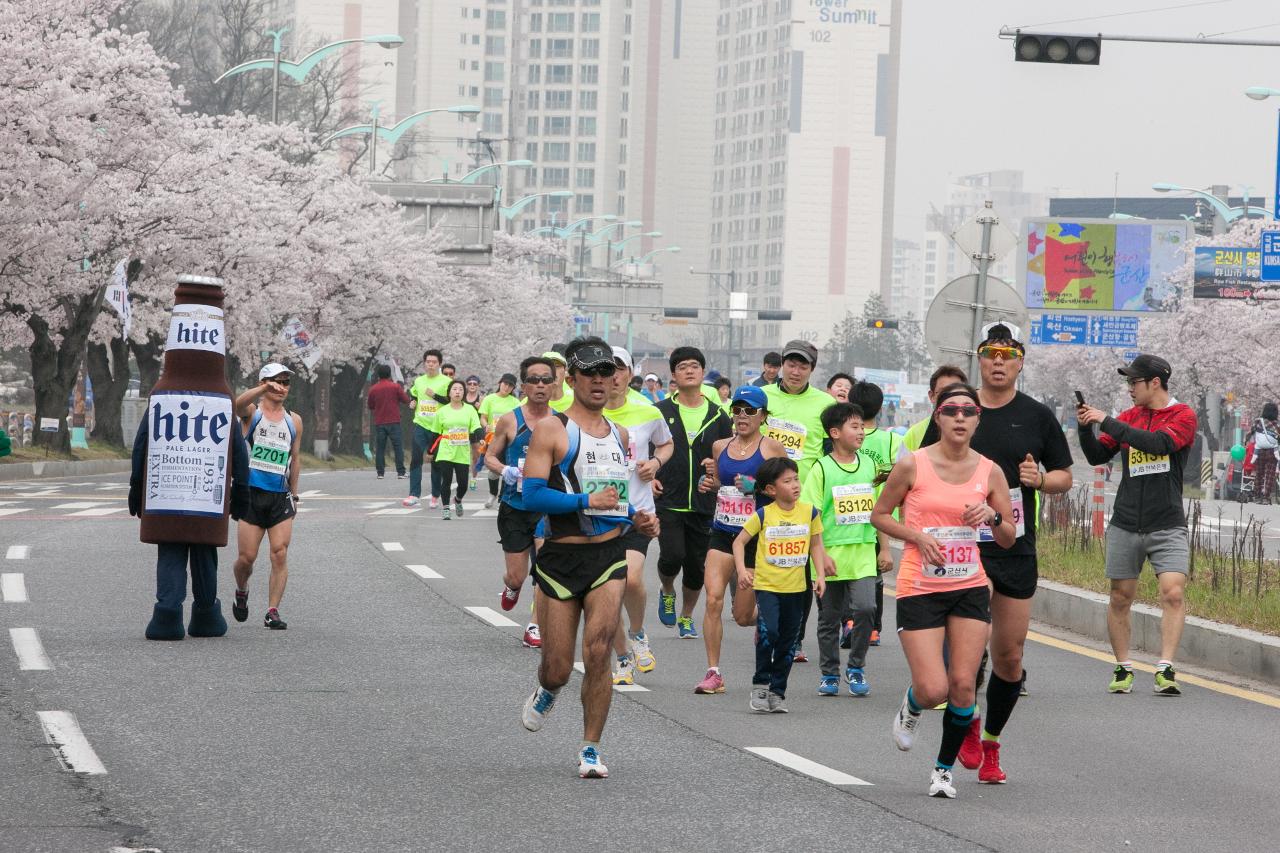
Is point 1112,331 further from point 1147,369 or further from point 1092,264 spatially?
point 1147,369

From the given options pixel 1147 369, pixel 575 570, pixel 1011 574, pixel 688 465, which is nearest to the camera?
pixel 575 570

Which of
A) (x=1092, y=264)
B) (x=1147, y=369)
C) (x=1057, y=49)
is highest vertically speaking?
(x=1057, y=49)

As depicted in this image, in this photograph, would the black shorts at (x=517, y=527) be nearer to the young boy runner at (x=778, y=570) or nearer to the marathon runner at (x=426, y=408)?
the young boy runner at (x=778, y=570)

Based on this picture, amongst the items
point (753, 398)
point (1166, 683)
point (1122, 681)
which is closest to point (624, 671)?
point (753, 398)

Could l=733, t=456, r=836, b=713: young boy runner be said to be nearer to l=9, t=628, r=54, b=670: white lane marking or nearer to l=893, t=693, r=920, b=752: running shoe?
l=893, t=693, r=920, b=752: running shoe

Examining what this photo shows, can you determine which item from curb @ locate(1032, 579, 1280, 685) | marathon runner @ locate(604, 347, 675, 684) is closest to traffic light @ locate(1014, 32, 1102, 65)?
curb @ locate(1032, 579, 1280, 685)

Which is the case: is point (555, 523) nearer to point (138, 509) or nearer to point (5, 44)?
point (138, 509)

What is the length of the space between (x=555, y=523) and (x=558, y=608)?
0.34 m

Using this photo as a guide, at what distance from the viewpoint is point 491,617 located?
49.4 ft

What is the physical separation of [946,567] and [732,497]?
3619 millimetres

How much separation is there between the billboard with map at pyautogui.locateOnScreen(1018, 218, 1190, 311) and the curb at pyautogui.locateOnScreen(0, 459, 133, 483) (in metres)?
31.6

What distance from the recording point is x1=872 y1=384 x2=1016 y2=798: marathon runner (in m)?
8.09

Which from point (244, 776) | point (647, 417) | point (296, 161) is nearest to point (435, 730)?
point (244, 776)

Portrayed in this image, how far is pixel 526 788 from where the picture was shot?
317 inches
